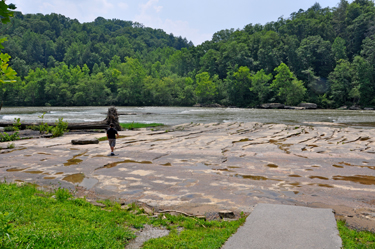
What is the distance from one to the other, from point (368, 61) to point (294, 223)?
10327 cm

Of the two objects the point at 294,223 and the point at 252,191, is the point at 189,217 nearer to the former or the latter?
the point at 294,223

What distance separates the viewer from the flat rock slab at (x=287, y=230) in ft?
14.6

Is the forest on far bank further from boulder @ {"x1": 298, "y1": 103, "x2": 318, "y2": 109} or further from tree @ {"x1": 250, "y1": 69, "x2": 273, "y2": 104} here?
boulder @ {"x1": 298, "y1": 103, "x2": 318, "y2": 109}

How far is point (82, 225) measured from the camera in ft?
16.5

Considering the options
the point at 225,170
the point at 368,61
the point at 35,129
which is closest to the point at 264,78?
the point at 368,61

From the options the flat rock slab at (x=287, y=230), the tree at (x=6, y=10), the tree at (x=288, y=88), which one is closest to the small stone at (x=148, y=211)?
the flat rock slab at (x=287, y=230)

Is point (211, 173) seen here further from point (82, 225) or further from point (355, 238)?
point (82, 225)

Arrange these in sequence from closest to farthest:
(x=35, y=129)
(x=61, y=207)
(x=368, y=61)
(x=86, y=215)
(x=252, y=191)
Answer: (x=86, y=215), (x=61, y=207), (x=252, y=191), (x=35, y=129), (x=368, y=61)

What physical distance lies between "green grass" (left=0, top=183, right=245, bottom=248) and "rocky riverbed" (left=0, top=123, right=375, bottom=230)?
0.87m

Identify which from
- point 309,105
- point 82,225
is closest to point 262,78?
point 309,105

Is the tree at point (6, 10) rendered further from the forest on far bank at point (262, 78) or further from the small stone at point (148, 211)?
the forest on far bank at point (262, 78)

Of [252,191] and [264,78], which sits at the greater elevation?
[264,78]

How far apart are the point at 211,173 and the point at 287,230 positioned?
193 inches

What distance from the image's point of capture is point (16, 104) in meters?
101
